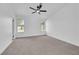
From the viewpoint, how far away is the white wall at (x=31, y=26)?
37.2ft

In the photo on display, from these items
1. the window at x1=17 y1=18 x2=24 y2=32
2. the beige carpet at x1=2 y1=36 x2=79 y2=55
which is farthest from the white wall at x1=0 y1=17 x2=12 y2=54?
the window at x1=17 y1=18 x2=24 y2=32

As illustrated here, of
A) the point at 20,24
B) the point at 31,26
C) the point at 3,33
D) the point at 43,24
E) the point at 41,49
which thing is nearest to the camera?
the point at 3,33

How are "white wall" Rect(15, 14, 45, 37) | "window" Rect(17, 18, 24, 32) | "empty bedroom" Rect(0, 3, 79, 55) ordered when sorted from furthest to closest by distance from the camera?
"white wall" Rect(15, 14, 45, 37) < "window" Rect(17, 18, 24, 32) < "empty bedroom" Rect(0, 3, 79, 55)

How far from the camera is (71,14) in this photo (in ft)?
19.9

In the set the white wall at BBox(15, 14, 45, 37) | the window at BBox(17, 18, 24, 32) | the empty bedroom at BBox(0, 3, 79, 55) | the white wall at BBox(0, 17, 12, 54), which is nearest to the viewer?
the white wall at BBox(0, 17, 12, 54)

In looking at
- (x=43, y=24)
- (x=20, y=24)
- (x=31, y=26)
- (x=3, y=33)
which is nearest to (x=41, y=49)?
(x=3, y=33)

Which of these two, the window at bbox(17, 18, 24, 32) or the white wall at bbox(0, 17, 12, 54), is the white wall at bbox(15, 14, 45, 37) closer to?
the window at bbox(17, 18, 24, 32)

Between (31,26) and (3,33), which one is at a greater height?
(31,26)

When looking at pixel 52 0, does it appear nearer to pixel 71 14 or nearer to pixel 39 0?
pixel 39 0

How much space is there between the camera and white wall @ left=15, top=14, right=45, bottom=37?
11.3 m

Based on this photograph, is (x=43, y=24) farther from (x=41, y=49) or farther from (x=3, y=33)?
(x=3, y=33)

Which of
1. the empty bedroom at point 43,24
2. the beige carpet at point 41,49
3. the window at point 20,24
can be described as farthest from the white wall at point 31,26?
the beige carpet at point 41,49

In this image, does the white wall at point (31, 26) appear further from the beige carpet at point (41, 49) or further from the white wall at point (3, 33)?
the white wall at point (3, 33)

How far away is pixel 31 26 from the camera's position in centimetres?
1186
